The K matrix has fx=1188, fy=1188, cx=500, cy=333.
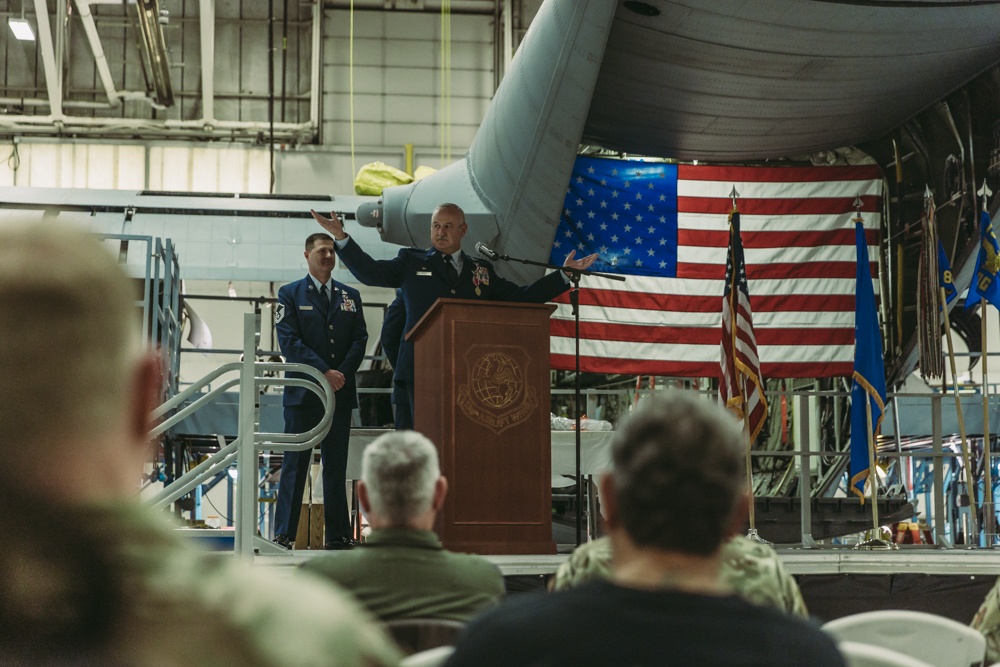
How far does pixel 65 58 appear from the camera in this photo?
53.8ft

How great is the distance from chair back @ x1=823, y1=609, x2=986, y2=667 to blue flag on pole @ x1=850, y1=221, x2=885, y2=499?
15.6 ft

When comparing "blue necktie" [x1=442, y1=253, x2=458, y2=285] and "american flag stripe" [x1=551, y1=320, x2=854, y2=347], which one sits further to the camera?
"american flag stripe" [x1=551, y1=320, x2=854, y2=347]

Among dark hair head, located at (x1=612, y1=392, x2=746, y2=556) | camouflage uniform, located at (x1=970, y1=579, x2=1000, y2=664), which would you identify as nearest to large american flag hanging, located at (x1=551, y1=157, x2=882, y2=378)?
camouflage uniform, located at (x1=970, y1=579, x2=1000, y2=664)

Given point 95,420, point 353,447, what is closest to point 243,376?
point 353,447

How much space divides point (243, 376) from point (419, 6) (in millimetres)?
13049

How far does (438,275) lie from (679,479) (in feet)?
14.7

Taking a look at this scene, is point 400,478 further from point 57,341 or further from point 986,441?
point 986,441

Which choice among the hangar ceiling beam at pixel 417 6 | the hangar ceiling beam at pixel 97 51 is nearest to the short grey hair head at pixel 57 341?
the hangar ceiling beam at pixel 97 51

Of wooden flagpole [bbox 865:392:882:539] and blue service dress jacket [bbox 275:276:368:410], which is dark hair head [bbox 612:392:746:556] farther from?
wooden flagpole [bbox 865:392:882:539]

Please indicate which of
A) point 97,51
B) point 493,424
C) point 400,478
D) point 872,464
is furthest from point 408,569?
point 97,51

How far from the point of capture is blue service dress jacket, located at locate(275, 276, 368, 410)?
5906mm

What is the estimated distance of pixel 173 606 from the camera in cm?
65

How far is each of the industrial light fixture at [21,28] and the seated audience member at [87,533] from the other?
16.1m

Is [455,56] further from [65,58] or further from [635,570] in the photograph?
[635,570]
